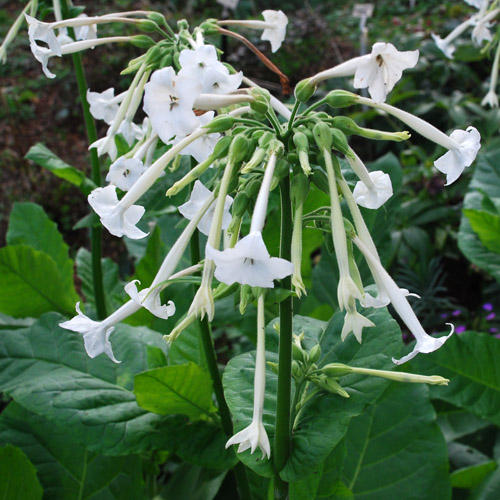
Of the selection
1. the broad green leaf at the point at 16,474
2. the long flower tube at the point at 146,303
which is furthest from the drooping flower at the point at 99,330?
the broad green leaf at the point at 16,474

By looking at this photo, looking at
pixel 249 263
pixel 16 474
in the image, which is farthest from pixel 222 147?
pixel 16 474

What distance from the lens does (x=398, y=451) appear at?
1.58 metres

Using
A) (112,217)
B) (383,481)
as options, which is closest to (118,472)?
(383,481)

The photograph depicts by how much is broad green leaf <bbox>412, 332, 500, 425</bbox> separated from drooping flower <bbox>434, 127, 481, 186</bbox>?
2.78 ft

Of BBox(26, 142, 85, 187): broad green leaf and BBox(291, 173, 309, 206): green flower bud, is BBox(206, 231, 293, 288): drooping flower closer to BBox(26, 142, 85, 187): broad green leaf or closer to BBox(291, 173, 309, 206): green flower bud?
BBox(291, 173, 309, 206): green flower bud

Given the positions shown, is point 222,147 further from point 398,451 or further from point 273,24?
point 398,451

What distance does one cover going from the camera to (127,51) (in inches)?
242

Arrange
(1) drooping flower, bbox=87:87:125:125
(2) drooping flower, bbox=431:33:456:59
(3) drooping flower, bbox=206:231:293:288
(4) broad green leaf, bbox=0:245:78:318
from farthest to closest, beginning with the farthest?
(2) drooping flower, bbox=431:33:456:59
(4) broad green leaf, bbox=0:245:78:318
(1) drooping flower, bbox=87:87:125:125
(3) drooping flower, bbox=206:231:293:288

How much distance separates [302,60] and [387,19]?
1655 mm

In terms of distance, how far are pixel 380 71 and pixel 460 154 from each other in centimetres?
18

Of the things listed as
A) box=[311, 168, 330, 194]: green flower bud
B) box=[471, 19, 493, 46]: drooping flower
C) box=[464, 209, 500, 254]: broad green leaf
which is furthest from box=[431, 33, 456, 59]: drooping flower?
box=[311, 168, 330, 194]: green flower bud

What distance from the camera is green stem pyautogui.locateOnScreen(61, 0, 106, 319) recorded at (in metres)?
1.79

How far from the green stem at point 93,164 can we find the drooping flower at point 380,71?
105 centimetres

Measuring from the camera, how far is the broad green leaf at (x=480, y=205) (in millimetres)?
2057
